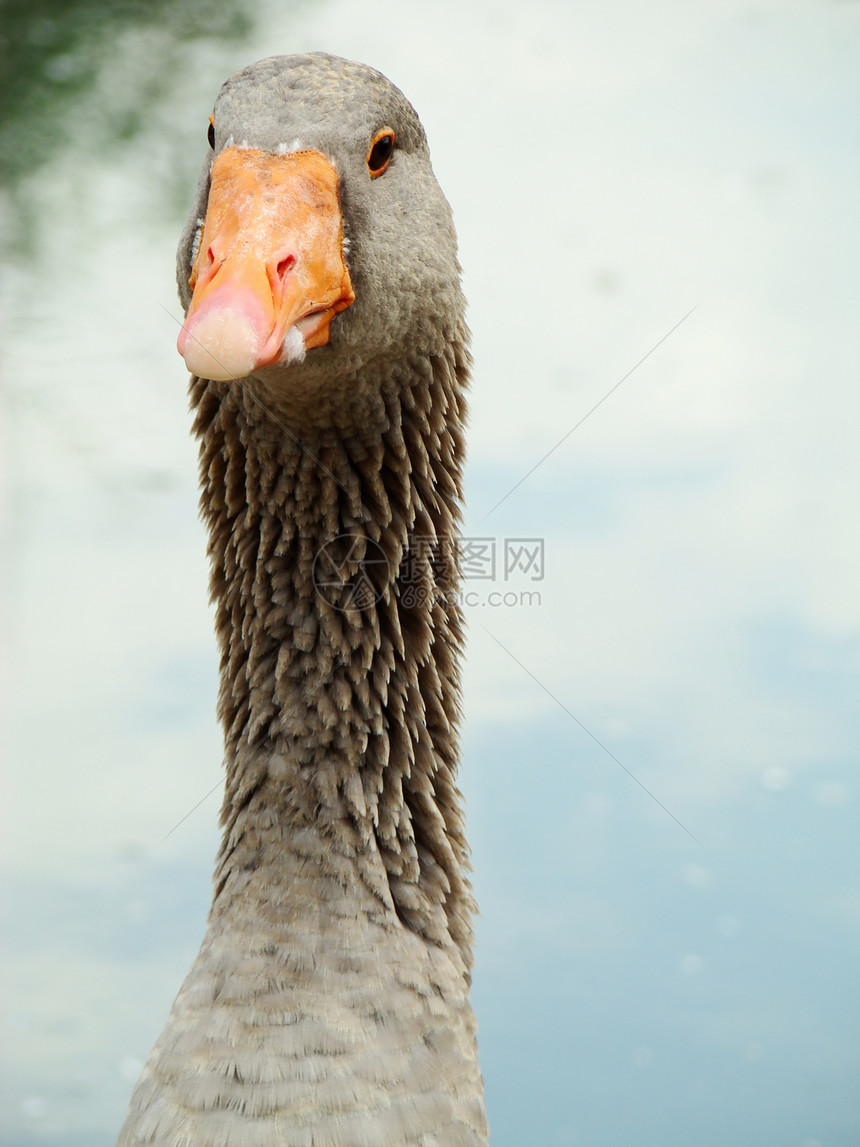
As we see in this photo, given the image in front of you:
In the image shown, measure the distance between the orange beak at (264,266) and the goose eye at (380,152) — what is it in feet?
0.59

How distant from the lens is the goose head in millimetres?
1873

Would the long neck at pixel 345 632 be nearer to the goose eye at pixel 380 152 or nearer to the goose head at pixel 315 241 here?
the goose head at pixel 315 241

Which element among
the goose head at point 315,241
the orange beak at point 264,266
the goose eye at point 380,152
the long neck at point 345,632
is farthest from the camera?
the long neck at point 345,632

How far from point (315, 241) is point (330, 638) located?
92 cm

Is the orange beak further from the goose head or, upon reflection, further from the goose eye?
the goose eye

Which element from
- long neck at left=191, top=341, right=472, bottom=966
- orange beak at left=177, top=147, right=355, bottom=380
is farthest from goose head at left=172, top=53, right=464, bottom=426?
long neck at left=191, top=341, right=472, bottom=966

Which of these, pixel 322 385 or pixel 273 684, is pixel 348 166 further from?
pixel 273 684

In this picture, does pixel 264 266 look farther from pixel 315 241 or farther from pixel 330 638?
pixel 330 638

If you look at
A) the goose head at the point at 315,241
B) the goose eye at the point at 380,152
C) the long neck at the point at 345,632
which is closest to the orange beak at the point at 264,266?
the goose head at the point at 315,241

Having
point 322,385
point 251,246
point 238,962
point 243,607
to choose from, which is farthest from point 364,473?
point 238,962

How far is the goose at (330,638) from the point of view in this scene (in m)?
2.09

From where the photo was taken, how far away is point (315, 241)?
204 centimetres

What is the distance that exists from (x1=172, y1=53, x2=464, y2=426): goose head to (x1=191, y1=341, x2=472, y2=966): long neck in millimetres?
164

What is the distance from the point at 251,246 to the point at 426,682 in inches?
47.2
